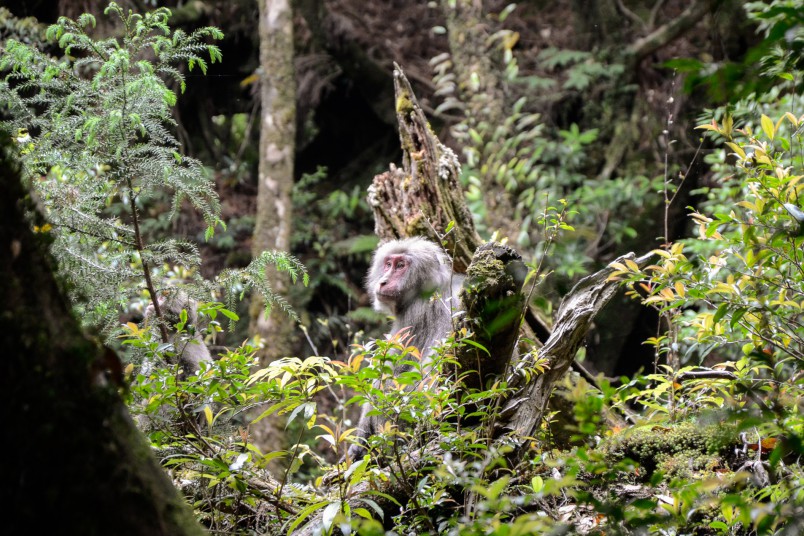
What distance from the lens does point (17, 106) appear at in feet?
10.7

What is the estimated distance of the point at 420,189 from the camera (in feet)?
16.4

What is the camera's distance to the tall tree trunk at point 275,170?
6703 millimetres

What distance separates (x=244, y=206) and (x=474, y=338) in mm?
8085

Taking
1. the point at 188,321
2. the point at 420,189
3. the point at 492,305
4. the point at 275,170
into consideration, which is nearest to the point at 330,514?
the point at 492,305

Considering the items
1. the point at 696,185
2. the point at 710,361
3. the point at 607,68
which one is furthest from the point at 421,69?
the point at 710,361

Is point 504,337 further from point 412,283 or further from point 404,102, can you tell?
point 404,102

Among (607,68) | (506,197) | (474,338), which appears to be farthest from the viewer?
(607,68)

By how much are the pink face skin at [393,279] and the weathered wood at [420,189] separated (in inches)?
11.0

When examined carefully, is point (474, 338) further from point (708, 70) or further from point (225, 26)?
point (225, 26)

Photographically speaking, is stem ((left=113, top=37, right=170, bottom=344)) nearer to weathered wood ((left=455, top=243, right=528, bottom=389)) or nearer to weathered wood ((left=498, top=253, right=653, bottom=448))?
weathered wood ((left=455, top=243, right=528, bottom=389))

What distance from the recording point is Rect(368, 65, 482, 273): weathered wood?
16.3 feet

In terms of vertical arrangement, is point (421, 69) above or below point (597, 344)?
above

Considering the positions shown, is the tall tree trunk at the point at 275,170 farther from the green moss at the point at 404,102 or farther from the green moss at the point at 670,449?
the green moss at the point at 670,449

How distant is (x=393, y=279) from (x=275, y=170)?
8.72 feet
